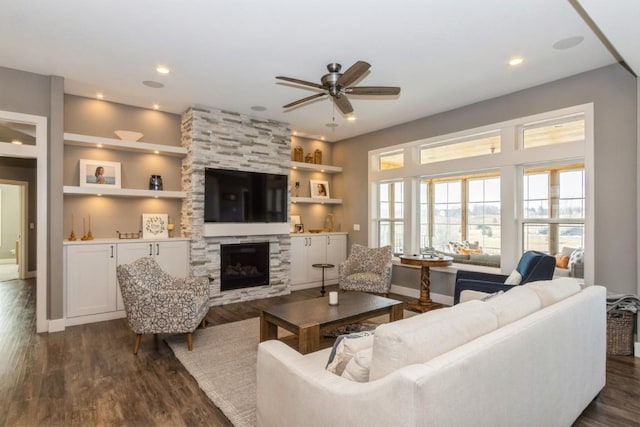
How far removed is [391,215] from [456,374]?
528 cm

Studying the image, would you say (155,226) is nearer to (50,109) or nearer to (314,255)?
(50,109)

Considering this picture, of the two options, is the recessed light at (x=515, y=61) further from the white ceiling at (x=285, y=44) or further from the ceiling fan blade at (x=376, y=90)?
the ceiling fan blade at (x=376, y=90)

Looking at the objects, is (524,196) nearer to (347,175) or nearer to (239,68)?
(347,175)

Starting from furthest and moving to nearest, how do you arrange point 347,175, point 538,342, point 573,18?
point 347,175, point 573,18, point 538,342

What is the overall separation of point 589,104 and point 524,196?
4.22 ft

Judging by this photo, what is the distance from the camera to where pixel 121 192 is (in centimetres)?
483

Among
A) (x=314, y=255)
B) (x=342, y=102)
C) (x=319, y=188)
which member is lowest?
(x=314, y=255)

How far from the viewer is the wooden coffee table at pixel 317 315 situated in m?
2.97

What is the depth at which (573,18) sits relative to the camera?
2.86 metres

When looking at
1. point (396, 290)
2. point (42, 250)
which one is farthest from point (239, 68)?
point (396, 290)

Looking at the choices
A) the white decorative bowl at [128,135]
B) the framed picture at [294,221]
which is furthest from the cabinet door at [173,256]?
the framed picture at [294,221]

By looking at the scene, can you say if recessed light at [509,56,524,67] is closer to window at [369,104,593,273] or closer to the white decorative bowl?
window at [369,104,593,273]

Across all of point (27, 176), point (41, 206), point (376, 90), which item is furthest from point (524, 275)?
point (27, 176)

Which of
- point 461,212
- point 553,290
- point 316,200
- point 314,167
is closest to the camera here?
point 553,290
